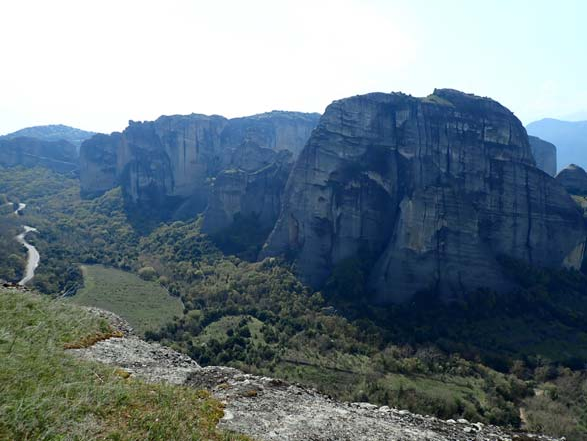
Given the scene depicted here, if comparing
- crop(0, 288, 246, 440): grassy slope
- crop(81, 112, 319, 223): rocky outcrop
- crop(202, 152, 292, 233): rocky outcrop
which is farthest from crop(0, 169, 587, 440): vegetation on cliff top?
crop(81, 112, 319, 223): rocky outcrop

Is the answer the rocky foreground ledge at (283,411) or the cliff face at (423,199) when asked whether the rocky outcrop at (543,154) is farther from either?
the rocky foreground ledge at (283,411)

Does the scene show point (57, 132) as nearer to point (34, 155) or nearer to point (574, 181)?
point (34, 155)

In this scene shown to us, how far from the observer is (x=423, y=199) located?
39.3m

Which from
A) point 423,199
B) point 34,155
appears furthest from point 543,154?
point 34,155

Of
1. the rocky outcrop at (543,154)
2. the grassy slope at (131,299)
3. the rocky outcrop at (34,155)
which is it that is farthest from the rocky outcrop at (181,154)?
the rocky outcrop at (543,154)

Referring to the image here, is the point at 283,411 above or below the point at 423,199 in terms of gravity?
below

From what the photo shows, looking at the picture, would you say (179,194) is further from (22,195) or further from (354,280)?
(354,280)

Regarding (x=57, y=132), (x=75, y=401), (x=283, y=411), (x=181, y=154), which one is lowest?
(x=283, y=411)

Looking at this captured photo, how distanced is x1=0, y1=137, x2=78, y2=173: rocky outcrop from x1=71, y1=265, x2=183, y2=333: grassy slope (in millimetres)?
73835

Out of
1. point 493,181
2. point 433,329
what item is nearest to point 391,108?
point 493,181

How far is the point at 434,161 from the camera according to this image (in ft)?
155

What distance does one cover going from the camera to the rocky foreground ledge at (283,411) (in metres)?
7.53

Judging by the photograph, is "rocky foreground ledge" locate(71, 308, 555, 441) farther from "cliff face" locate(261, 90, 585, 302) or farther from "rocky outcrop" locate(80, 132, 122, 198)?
"rocky outcrop" locate(80, 132, 122, 198)

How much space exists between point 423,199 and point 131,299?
102 feet
